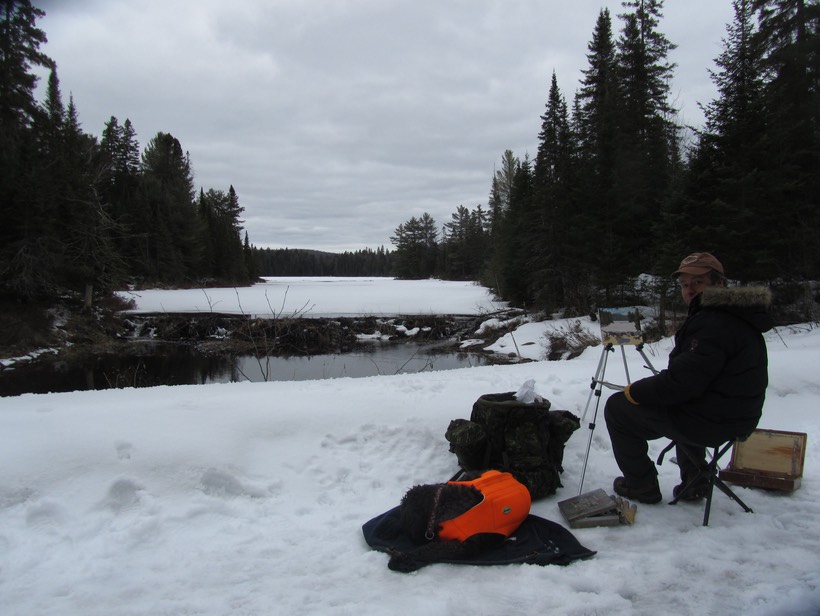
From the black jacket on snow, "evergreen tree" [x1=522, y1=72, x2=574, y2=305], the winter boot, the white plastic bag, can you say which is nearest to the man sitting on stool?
the black jacket on snow

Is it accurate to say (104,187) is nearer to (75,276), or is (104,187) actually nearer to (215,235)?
(215,235)

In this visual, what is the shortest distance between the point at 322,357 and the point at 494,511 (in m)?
13.4

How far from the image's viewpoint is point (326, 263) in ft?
390

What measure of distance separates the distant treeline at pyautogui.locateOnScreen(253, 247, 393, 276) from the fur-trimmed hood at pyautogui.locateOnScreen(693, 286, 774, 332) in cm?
10139

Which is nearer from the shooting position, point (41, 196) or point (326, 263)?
point (41, 196)

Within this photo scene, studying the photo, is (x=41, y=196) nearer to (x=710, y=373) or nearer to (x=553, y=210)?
(x=553, y=210)

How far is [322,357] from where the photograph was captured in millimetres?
15844

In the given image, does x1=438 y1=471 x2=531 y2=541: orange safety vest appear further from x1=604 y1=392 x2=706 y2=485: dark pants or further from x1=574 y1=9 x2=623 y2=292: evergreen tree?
x1=574 y1=9 x2=623 y2=292: evergreen tree

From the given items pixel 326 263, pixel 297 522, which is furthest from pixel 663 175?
pixel 326 263

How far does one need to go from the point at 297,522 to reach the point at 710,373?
281 centimetres

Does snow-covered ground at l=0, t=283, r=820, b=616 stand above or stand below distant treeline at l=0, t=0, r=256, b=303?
below

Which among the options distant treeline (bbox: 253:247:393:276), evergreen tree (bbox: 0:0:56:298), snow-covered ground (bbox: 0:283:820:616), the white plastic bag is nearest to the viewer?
snow-covered ground (bbox: 0:283:820:616)

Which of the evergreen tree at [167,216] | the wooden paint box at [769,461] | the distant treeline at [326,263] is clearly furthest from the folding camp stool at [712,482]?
the distant treeline at [326,263]

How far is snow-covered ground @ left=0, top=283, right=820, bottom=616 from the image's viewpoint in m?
2.40
